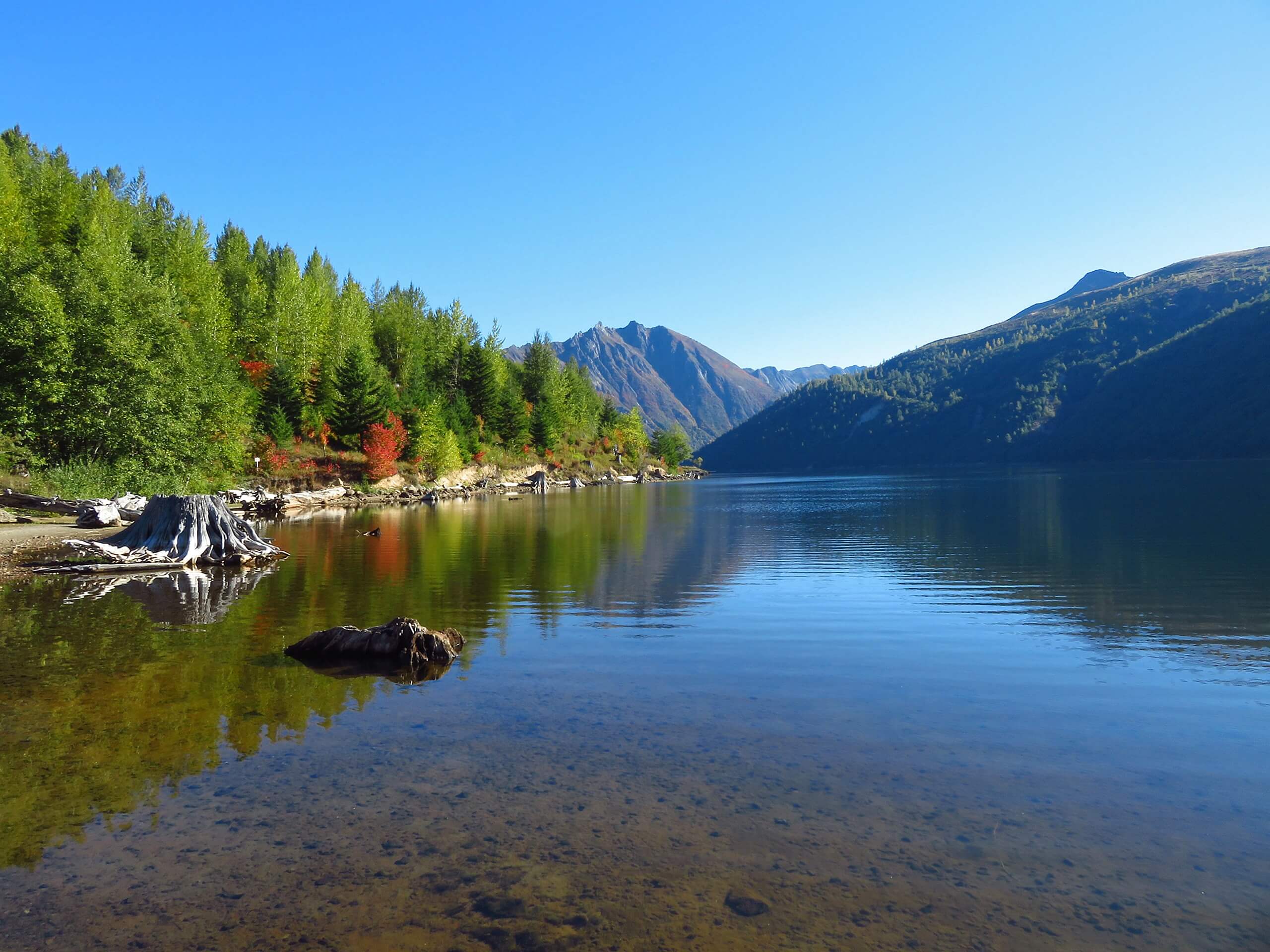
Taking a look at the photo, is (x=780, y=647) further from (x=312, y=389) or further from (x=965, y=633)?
(x=312, y=389)

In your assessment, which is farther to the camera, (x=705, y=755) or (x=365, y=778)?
(x=705, y=755)

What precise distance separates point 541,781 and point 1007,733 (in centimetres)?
619

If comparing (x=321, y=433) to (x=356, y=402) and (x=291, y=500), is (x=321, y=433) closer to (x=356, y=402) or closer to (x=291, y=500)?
(x=356, y=402)

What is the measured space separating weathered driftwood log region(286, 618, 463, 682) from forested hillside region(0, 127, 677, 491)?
111 ft

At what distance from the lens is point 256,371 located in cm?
7800

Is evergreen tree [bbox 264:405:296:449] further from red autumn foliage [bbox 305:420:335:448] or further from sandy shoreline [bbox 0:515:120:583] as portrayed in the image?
sandy shoreline [bbox 0:515:120:583]

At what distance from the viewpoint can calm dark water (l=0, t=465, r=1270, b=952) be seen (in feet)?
17.5

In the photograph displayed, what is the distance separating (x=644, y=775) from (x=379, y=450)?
7784cm

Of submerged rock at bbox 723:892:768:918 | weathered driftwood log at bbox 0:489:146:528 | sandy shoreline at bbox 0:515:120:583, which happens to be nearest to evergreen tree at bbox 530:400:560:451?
weathered driftwood log at bbox 0:489:146:528

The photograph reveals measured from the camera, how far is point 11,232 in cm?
5953

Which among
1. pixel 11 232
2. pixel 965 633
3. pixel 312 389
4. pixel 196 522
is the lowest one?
pixel 965 633

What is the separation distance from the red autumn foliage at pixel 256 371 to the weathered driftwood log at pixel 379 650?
72.9 meters

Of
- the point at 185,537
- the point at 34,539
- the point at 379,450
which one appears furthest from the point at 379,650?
the point at 379,450

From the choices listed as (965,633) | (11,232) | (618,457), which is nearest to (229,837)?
(965,633)
